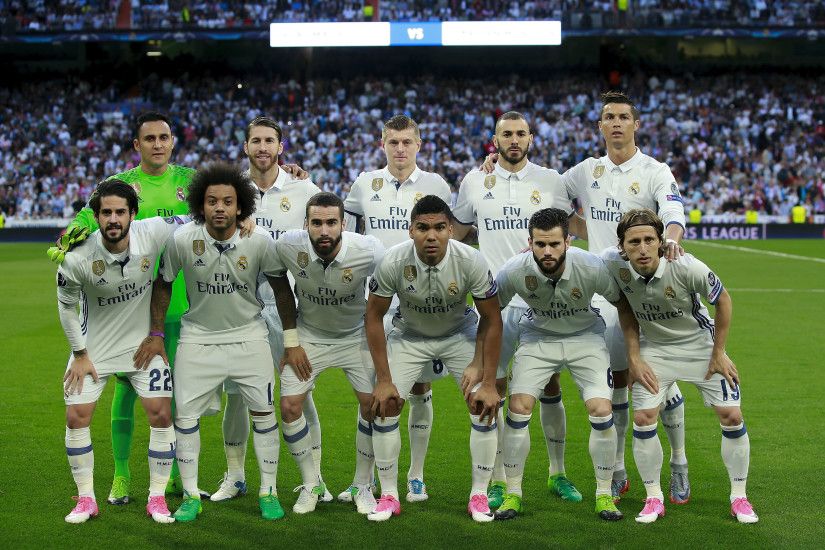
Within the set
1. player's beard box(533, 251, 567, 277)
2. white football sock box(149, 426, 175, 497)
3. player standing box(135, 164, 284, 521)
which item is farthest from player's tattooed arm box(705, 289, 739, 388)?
white football sock box(149, 426, 175, 497)

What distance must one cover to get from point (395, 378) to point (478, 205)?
5.13 ft

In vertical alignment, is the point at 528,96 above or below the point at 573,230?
above

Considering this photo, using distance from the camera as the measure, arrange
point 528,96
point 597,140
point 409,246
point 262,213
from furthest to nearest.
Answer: point 528,96
point 597,140
point 262,213
point 409,246

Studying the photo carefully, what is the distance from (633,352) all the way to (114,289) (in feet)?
10.5

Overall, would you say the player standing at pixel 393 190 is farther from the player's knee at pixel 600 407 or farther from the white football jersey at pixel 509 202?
the player's knee at pixel 600 407

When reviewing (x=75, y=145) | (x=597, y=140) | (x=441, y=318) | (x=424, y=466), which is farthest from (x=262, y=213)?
(x=75, y=145)

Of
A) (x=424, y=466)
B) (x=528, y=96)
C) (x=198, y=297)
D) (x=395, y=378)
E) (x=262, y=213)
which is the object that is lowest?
(x=424, y=466)

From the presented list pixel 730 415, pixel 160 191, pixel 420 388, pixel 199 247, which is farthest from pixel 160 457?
pixel 730 415

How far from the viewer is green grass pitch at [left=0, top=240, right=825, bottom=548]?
18.6 ft

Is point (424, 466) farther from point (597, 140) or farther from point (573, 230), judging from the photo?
point (597, 140)

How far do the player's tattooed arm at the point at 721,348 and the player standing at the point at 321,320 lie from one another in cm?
210

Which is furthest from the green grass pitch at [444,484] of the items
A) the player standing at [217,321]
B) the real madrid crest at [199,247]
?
the real madrid crest at [199,247]

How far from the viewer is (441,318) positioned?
640 cm

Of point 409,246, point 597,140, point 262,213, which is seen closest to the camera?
point 409,246
